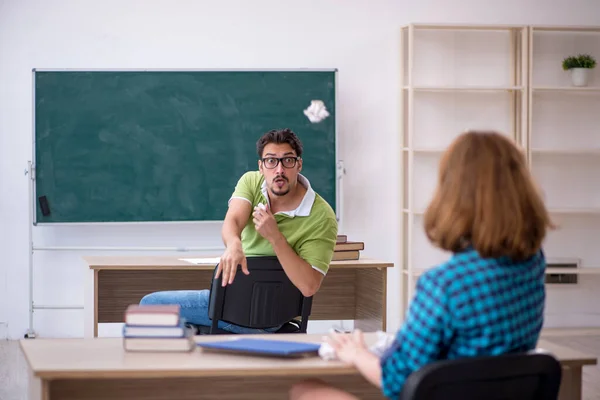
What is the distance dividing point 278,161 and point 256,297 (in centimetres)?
56

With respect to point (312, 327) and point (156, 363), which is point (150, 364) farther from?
point (312, 327)

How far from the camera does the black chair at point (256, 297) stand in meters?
2.96

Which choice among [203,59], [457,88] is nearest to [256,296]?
[203,59]

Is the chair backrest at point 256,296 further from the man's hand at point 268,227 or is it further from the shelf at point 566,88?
the shelf at point 566,88

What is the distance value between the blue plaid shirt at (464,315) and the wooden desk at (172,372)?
0.79 feet

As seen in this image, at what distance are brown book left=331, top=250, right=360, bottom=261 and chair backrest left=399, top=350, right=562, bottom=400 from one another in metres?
2.48

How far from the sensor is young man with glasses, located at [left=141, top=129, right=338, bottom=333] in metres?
2.98

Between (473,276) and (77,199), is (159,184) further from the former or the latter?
(473,276)

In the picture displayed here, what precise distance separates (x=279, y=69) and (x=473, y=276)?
13.0 feet

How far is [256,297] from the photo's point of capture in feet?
9.77

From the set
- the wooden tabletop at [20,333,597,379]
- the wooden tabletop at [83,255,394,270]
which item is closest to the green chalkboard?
the wooden tabletop at [83,255,394,270]

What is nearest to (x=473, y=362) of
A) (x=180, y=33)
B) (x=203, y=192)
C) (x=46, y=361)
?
(x=46, y=361)

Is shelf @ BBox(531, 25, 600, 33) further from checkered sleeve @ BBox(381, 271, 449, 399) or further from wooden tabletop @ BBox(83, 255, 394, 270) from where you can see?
checkered sleeve @ BBox(381, 271, 449, 399)

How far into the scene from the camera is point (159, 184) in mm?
5453
